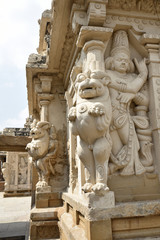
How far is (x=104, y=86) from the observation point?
2453mm

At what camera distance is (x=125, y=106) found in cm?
268

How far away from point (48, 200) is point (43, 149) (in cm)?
109

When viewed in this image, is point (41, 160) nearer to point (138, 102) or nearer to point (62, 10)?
point (138, 102)

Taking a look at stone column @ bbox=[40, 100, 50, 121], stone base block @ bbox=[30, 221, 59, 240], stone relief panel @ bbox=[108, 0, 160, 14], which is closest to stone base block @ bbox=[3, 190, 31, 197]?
stone base block @ bbox=[30, 221, 59, 240]

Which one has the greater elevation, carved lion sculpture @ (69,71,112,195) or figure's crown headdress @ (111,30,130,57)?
figure's crown headdress @ (111,30,130,57)

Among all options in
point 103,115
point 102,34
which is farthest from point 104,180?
point 102,34

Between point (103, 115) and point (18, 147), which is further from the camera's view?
point (18, 147)

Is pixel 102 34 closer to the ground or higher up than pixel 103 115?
higher up

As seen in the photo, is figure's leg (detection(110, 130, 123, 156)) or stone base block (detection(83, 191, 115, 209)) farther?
figure's leg (detection(110, 130, 123, 156))

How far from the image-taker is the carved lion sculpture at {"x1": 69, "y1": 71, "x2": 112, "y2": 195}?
225 centimetres

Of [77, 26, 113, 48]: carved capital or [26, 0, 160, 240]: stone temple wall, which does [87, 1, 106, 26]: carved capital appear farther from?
[77, 26, 113, 48]: carved capital

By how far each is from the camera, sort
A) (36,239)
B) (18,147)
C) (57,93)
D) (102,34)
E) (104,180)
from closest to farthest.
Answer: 1. (104,180)
2. (102,34)
3. (36,239)
4. (57,93)
5. (18,147)

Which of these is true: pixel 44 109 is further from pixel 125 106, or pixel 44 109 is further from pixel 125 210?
pixel 125 210

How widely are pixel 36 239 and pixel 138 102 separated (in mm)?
3287
